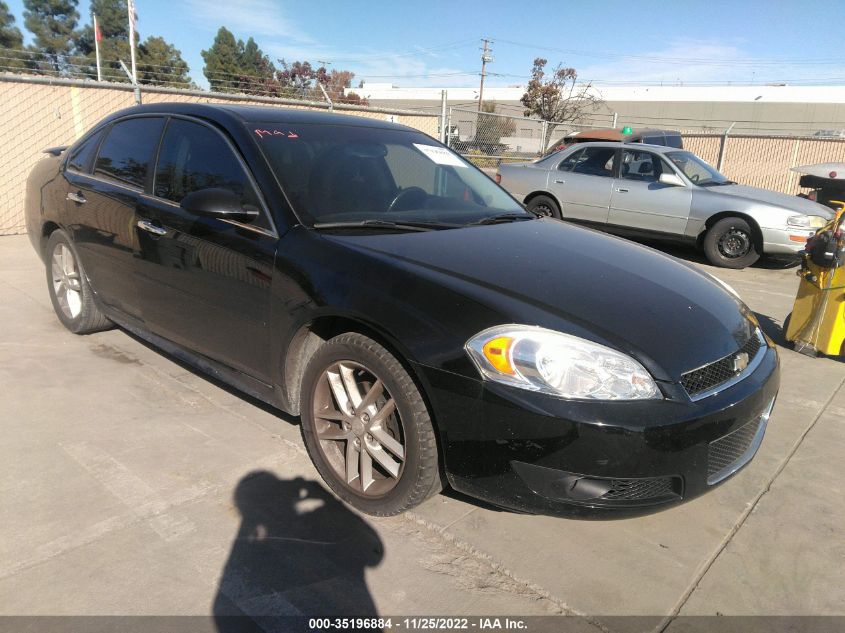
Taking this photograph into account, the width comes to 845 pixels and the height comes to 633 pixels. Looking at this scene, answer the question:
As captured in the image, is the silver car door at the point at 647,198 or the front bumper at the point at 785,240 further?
the silver car door at the point at 647,198

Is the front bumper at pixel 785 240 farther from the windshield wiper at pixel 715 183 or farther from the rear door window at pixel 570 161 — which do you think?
the rear door window at pixel 570 161

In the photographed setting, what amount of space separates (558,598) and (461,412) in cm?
76

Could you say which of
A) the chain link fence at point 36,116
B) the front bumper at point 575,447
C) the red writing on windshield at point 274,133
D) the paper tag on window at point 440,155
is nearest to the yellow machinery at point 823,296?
the paper tag on window at point 440,155

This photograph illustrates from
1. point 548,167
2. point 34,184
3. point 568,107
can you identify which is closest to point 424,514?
point 34,184

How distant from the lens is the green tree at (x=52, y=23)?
53.0 m

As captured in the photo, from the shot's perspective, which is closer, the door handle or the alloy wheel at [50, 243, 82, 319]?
the door handle

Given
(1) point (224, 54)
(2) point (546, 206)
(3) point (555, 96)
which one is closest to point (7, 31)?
(1) point (224, 54)

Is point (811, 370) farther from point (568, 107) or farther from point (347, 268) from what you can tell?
point (568, 107)

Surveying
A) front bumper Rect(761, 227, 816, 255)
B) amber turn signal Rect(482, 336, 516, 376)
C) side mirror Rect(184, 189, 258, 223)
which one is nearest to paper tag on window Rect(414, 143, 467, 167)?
side mirror Rect(184, 189, 258, 223)

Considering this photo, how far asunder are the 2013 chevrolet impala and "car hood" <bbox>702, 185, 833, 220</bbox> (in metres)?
5.75

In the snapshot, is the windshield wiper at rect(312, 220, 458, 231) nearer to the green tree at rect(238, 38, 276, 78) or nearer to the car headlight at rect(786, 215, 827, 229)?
the car headlight at rect(786, 215, 827, 229)

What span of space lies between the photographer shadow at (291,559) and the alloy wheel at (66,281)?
2519 millimetres

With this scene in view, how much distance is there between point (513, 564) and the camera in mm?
A: 2338

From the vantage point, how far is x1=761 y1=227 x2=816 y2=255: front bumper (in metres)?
7.68
